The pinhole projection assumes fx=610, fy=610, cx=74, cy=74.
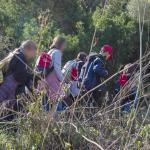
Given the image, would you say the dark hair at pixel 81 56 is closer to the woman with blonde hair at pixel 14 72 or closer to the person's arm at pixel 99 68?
the person's arm at pixel 99 68

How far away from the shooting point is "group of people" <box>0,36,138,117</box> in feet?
17.9

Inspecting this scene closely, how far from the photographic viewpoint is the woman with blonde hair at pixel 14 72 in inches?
271

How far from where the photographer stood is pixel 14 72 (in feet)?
22.9

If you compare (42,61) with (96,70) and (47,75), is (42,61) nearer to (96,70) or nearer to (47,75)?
(47,75)

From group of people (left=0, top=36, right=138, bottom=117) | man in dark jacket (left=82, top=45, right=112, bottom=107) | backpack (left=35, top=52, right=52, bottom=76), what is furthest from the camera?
man in dark jacket (left=82, top=45, right=112, bottom=107)

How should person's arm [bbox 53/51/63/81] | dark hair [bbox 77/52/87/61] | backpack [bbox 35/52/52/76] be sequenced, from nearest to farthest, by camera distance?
backpack [bbox 35/52/52/76] → person's arm [bbox 53/51/63/81] → dark hair [bbox 77/52/87/61]

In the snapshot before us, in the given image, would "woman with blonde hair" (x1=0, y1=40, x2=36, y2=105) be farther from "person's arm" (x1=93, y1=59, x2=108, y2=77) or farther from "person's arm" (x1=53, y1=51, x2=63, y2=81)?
"person's arm" (x1=93, y1=59, x2=108, y2=77)

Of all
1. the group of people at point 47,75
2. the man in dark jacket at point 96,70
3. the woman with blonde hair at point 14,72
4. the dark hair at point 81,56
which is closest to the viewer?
the group of people at point 47,75

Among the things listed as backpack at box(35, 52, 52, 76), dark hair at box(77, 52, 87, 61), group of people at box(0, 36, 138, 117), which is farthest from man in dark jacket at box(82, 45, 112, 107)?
backpack at box(35, 52, 52, 76)

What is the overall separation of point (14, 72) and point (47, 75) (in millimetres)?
1007

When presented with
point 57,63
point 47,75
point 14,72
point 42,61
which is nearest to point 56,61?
point 57,63

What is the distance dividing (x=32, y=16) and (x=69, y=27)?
102 centimetres

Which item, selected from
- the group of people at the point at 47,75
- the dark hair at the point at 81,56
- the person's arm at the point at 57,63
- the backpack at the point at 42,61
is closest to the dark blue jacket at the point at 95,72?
the group of people at the point at 47,75

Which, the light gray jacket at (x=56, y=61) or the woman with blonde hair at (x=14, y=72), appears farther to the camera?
the light gray jacket at (x=56, y=61)
